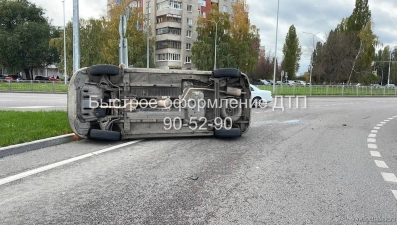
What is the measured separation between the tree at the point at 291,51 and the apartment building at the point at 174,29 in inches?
939

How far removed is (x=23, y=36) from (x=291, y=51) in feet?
186

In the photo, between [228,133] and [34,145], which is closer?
[34,145]

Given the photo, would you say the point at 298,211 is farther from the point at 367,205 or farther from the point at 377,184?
the point at 377,184

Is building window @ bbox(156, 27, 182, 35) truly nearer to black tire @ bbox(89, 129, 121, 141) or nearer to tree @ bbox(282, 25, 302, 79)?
tree @ bbox(282, 25, 302, 79)

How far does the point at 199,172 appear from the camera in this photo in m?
5.39

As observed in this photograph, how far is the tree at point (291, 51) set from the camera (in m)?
81.2

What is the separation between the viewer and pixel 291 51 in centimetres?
8119

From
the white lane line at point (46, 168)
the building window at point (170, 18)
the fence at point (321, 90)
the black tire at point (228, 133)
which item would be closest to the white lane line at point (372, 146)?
the black tire at point (228, 133)

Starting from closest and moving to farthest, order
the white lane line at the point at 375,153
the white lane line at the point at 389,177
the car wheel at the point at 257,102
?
the white lane line at the point at 389,177 → the white lane line at the point at 375,153 → the car wheel at the point at 257,102

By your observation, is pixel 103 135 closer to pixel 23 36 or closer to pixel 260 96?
pixel 260 96

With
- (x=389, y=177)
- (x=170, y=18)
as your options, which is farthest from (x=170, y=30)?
(x=389, y=177)

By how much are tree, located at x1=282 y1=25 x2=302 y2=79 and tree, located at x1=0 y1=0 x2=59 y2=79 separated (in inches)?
2024

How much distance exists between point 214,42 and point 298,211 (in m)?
49.0

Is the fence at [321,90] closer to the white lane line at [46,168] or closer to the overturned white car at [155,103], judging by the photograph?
the overturned white car at [155,103]
